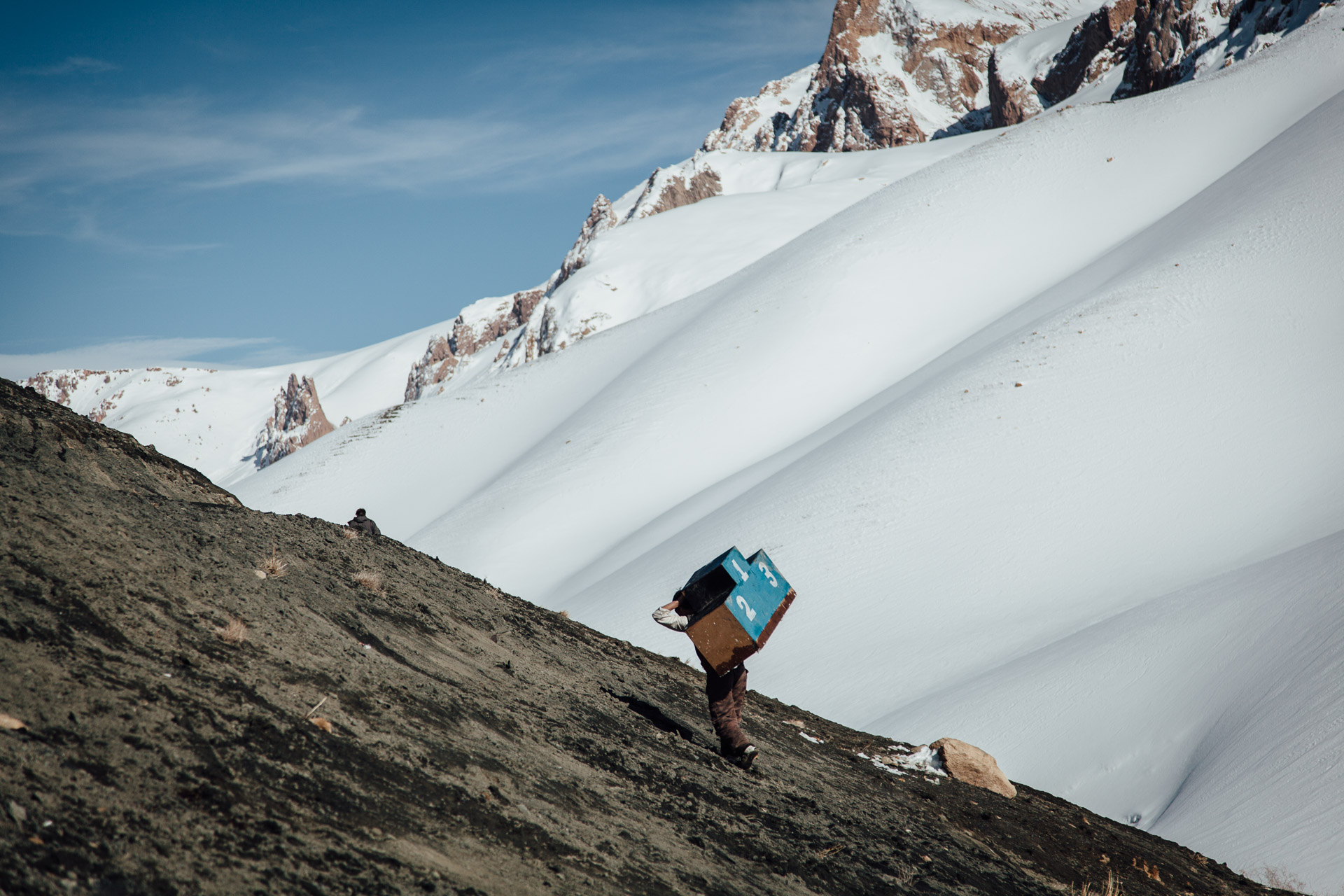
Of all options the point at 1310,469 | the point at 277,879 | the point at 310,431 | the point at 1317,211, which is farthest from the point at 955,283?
the point at 310,431

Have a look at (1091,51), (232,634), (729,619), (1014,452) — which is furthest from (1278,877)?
(1091,51)

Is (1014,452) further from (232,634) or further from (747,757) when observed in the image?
(232,634)

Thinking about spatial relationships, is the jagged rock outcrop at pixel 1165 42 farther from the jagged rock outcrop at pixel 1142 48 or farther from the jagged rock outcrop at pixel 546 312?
the jagged rock outcrop at pixel 546 312

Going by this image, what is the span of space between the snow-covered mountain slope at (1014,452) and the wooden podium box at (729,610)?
5.26m

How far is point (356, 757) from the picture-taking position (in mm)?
4414

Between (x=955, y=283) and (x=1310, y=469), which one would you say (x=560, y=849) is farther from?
(x=955, y=283)

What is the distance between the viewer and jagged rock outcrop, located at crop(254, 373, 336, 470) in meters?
156

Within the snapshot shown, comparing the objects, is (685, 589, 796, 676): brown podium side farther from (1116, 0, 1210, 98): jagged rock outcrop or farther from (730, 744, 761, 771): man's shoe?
(1116, 0, 1210, 98): jagged rock outcrop

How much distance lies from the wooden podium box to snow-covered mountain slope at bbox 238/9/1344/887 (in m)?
5.26

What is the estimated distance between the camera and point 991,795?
8.08 m

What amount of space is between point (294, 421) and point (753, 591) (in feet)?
555

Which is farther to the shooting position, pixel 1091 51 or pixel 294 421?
pixel 294 421

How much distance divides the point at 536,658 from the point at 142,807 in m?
4.51

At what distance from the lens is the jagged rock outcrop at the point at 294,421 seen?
155750 mm
